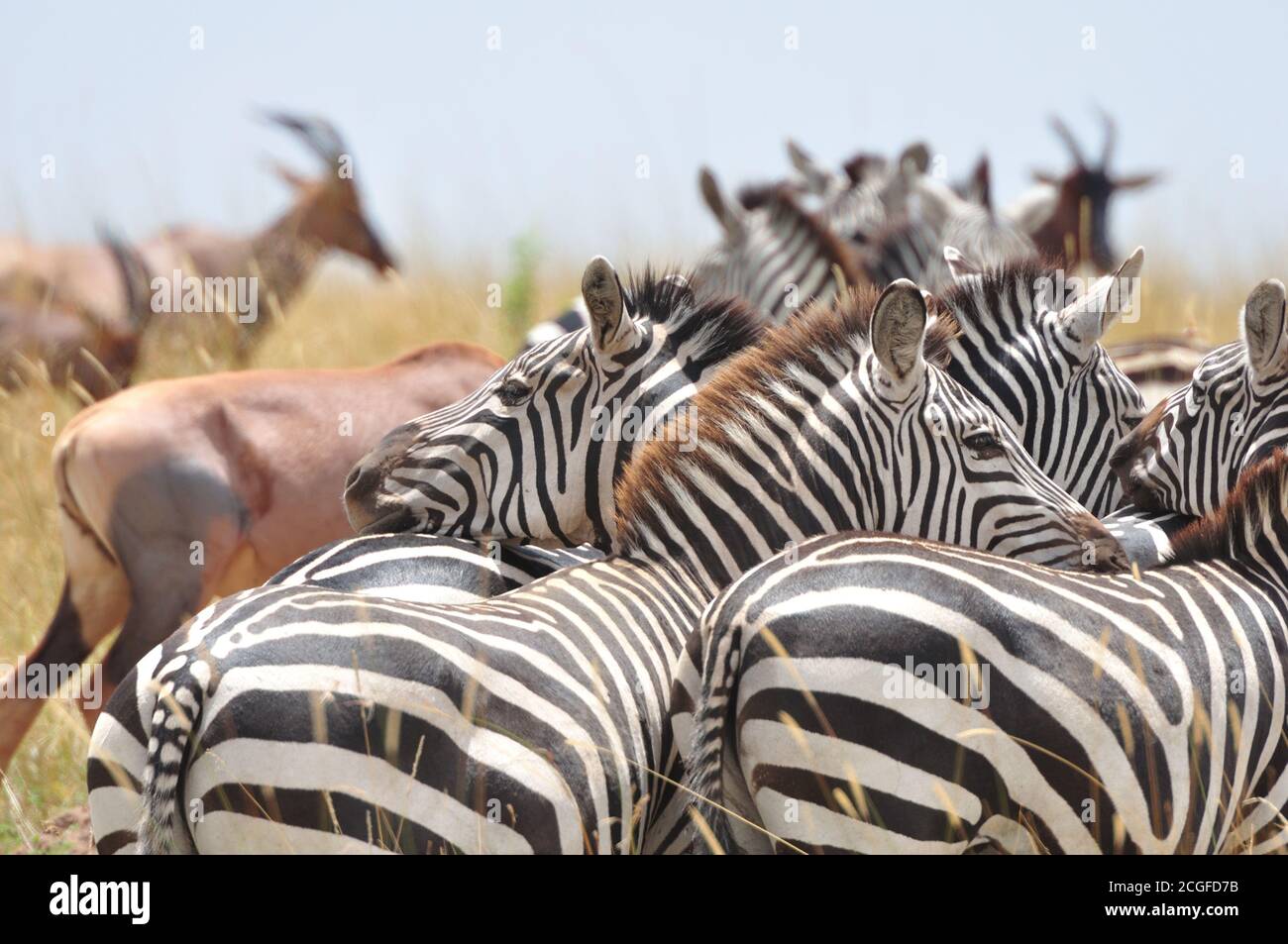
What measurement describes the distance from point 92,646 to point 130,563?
44cm

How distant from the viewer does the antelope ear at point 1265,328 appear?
3893 millimetres

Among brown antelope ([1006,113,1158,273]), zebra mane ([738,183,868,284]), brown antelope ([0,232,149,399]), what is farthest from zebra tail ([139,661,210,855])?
brown antelope ([1006,113,1158,273])

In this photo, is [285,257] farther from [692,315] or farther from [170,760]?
[170,760]

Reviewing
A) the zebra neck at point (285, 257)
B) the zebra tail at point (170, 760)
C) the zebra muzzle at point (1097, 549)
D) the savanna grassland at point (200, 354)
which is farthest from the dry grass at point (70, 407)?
the zebra muzzle at point (1097, 549)

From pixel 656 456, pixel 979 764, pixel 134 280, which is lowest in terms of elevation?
pixel 979 764

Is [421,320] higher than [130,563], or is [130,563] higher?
[421,320]

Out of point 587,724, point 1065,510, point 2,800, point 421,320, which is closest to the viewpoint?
point 587,724

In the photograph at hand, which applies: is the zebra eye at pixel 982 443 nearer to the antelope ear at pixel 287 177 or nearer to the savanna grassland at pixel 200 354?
the savanna grassland at pixel 200 354

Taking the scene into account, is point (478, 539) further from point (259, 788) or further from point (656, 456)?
point (259, 788)

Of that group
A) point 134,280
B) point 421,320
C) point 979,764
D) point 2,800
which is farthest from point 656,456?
point 421,320

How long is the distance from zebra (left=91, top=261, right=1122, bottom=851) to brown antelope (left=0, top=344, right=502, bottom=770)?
2.74 meters

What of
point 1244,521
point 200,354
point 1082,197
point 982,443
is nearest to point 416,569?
point 982,443

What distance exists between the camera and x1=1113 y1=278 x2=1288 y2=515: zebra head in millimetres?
3969

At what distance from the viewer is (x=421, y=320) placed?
1273 cm
